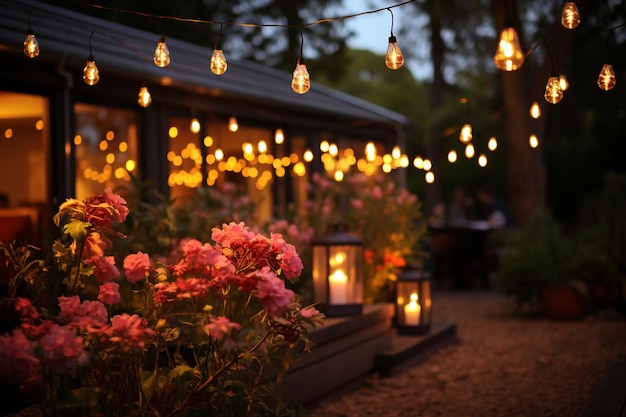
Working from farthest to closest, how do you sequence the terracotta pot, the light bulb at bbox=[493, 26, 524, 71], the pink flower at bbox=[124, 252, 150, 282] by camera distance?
1. the terracotta pot
2. the light bulb at bbox=[493, 26, 524, 71]
3. the pink flower at bbox=[124, 252, 150, 282]

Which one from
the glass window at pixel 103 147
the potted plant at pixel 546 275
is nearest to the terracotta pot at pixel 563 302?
the potted plant at pixel 546 275

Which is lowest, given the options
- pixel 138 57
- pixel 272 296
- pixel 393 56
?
pixel 272 296

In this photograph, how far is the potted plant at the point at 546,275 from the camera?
9141mm

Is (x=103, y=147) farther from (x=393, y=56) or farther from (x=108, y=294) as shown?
(x=108, y=294)

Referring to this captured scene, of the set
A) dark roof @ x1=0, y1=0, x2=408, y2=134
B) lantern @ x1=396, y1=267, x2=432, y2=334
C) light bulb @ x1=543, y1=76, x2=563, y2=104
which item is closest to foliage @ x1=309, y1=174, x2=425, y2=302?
lantern @ x1=396, y1=267, x2=432, y2=334

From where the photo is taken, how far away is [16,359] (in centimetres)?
265

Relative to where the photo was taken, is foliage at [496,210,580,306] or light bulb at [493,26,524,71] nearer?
light bulb at [493,26,524,71]

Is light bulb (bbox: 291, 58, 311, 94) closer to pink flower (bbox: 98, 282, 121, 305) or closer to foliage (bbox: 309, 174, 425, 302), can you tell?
pink flower (bbox: 98, 282, 121, 305)

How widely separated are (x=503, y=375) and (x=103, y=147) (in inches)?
211

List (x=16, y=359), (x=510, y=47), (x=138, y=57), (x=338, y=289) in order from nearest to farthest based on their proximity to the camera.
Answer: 1. (x=16, y=359)
2. (x=510, y=47)
3. (x=338, y=289)
4. (x=138, y=57)

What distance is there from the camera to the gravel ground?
5.26 meters

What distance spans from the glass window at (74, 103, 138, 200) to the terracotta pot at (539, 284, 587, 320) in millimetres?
5093

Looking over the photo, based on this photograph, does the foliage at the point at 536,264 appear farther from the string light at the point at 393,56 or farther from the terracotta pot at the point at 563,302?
the string light at the point at 393,56

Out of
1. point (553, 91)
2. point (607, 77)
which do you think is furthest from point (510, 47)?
point (607, 77)
